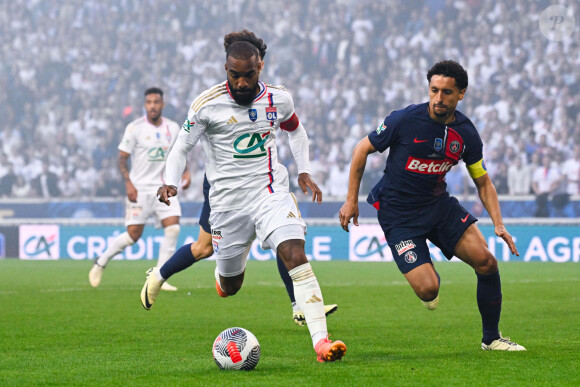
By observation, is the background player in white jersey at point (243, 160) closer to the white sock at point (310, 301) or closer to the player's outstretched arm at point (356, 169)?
the white sock at point (310, 301)

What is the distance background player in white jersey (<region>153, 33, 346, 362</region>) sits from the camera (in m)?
6.19

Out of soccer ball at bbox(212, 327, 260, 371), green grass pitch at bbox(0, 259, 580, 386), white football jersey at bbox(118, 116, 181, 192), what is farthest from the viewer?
white football jersey at bbox(118, 116, 181, 192)

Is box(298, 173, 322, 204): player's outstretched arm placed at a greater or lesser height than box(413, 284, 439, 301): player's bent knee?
greater

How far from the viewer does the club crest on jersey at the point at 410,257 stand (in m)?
6.58

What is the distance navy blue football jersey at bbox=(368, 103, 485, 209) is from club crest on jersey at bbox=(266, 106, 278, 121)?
69cm

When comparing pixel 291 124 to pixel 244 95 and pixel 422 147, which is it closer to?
pixel 244 95

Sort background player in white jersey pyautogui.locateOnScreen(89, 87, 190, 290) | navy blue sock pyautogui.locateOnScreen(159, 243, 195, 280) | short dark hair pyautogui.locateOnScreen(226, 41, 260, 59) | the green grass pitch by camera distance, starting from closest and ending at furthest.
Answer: the green grass pitch → short dark hair pyautogui.locateOnScreen(226, 41, 260, 59) → navy blue sock pyautogui.locateOnScreen(159, 243, 195, 280) → background player in white jersey pyautogui.locateOnScreen(89, 87, 190, 290)

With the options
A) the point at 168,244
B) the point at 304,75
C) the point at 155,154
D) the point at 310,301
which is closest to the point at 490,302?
the point at 310,301

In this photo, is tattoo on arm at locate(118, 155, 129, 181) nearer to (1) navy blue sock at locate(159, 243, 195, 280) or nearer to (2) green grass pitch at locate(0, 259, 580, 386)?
(2) green grass pitch at locate(0, 259, 580, 386)

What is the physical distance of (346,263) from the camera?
18.7 meters

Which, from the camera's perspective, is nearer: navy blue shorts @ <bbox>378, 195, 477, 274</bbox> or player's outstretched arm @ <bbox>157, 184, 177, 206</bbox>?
player's outstretched arm @ <bbox>157, 184, 177, 206</bbox>

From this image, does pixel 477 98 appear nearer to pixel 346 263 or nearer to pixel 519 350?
pixel 346 263

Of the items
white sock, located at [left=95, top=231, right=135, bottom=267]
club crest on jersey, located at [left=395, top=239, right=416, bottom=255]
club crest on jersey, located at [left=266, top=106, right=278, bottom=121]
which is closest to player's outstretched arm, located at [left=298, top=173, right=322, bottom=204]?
club crest on jersey, located at [left=266, top=106, right=278, bottom=121]

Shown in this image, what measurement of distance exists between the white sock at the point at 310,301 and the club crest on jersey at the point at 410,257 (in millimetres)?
964
